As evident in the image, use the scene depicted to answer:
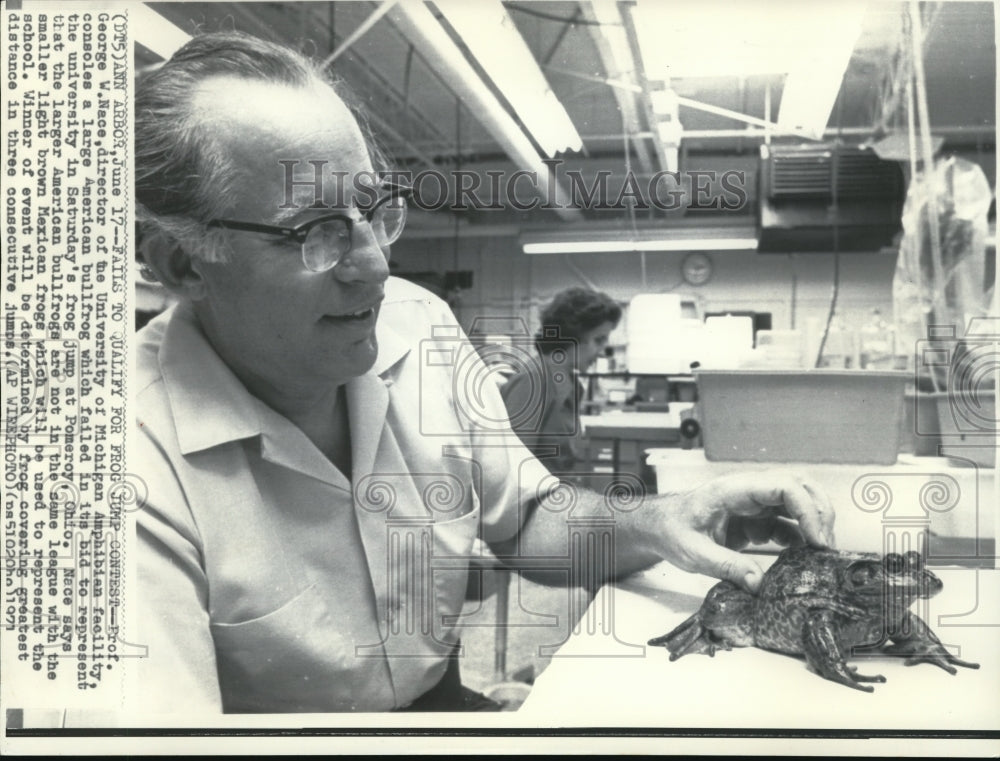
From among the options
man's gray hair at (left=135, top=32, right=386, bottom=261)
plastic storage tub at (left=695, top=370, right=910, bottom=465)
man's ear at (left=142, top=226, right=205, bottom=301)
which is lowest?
plastic storage tub at (left=695, top=370, right=910, bottom=465)

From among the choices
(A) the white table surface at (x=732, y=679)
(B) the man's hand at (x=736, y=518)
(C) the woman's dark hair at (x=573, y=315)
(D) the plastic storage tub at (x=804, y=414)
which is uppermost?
(C) the woman's dark hair at (x=573, y=315)

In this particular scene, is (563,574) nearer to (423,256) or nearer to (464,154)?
(423,256)

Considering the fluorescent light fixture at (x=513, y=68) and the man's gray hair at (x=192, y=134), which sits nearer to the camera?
the man's gray hair at (x=192, y=134)

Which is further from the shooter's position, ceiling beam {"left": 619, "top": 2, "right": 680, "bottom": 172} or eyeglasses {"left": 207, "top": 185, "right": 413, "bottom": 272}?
ceiling beam {"left": 619, "top": 2, "right": 680, "bottom": 172}

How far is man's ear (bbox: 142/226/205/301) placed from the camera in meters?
1.23

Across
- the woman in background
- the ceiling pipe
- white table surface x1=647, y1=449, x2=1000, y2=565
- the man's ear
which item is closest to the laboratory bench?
white table surface x1=647, y1=449, x2=1000, y2=565

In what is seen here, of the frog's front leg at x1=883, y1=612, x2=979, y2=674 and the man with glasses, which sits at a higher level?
the man with glasses

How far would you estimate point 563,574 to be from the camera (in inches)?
53.2

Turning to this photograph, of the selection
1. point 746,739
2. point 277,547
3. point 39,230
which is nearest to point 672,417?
point 746,739

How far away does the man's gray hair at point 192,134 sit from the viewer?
121 centimetres

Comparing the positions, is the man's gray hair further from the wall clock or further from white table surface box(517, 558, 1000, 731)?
white table surface box(517, 558, 1000, 731)

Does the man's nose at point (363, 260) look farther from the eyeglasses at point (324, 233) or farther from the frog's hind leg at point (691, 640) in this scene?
the frog's hind leg at point (691, 640)

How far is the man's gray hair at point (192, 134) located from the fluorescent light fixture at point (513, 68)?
0.21 metres

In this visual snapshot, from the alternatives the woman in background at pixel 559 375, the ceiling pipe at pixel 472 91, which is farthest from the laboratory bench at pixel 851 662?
the ceiling pipe at pixel 472 91
